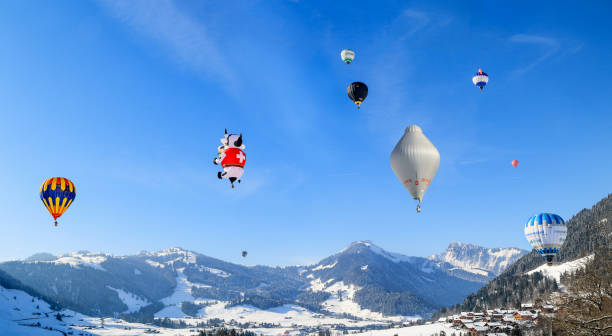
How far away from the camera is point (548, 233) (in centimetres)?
11000

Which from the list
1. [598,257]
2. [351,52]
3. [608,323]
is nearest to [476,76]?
[351,52]

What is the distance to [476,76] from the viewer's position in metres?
108

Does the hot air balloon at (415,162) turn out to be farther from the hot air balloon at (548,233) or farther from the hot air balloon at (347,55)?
the hot air balloon at (548,233)

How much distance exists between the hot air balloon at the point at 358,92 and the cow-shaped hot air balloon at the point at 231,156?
115 feet

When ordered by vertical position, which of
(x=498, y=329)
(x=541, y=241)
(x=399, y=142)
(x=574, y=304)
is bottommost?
(x=498, y=329)

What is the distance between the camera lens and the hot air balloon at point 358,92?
277ft

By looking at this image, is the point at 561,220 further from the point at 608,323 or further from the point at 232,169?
the point at 232,169

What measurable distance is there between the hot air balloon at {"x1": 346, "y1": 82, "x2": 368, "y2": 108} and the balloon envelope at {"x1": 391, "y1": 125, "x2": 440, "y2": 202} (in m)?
16.1

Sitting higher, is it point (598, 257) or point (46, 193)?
point (46, 193)

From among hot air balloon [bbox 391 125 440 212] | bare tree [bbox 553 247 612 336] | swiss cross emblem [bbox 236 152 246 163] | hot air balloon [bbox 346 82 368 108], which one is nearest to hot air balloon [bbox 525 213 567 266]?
hot air balloon [bbox 391 125 440 212]

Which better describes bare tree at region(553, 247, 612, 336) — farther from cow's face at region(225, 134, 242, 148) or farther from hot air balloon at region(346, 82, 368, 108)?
hot air balloon at region(346, 82, 368, 108)

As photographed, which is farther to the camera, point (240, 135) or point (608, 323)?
point (240, 135)

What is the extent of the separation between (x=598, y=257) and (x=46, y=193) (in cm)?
9070

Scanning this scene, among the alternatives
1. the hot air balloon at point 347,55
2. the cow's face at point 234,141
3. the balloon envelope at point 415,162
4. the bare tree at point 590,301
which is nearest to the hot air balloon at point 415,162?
the balloon envelope at point 415,162
